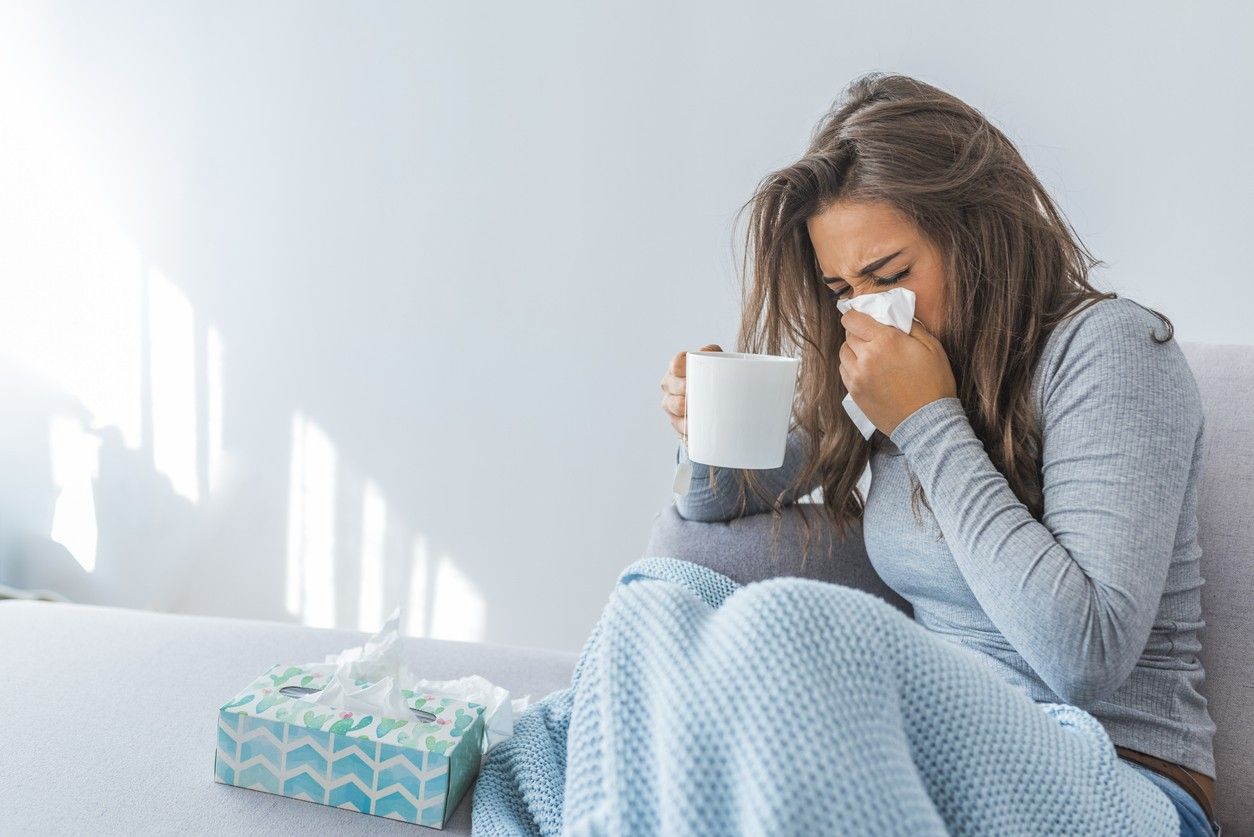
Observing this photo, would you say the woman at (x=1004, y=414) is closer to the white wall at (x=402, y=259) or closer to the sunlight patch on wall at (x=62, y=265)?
the white wall at (x=402, y=259)

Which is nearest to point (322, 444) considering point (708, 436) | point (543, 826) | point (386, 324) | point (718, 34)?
point (386, 324)

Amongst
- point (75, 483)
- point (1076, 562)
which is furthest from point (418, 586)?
point (1076, 562)

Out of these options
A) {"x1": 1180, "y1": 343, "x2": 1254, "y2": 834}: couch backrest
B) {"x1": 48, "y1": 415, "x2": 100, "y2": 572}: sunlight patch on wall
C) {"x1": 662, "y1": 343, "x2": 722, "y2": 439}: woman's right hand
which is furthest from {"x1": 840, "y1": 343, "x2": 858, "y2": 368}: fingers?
{"x1": 48, "y1": 415, "x2": 100, "y2": 572}: sunlight patch on wall

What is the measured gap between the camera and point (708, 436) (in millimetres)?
926

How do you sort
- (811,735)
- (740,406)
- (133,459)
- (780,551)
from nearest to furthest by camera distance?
(811,735)
(740,406)
(780,551)
(133,459)

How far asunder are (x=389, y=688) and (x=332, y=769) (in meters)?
0.08

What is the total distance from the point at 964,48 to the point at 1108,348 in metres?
0.87

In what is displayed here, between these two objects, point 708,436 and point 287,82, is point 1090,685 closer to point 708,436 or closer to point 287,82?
point 708,436

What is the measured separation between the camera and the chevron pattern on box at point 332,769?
0.78 metres

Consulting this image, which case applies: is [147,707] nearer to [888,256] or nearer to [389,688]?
[389,688]

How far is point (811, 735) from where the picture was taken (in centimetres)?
53

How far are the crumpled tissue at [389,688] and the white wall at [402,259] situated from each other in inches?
36.5

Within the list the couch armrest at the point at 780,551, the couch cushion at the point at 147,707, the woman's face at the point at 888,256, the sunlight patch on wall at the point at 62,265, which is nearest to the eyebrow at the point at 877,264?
the woman's face at the point at 888,256

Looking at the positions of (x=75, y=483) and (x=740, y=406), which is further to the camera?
(x=75, y=483)
